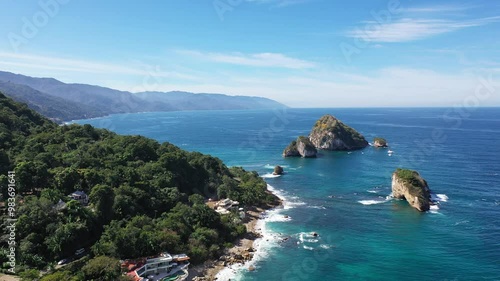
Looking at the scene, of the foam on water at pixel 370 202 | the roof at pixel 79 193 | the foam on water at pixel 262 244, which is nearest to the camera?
the foam on water at pixel 262 244

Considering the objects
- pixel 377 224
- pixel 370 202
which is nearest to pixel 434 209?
pixel 370 202

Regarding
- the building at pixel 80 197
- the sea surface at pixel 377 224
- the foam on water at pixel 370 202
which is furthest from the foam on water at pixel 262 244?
the building at pixel 80 197

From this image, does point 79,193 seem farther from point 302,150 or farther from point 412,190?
point 302,150

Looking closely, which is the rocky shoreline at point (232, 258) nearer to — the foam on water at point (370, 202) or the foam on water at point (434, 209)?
the foam on water at point (370, 202)

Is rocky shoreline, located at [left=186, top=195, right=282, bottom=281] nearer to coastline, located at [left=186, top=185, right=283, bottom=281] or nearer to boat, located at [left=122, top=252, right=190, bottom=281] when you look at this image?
coastline, located at [left=186, top=185, right=283, bottom=281]

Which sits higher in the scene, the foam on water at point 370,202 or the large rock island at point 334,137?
the large rock island at point 334,137

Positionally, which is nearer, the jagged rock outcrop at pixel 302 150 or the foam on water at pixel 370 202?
the foam on water at pixel 370 202

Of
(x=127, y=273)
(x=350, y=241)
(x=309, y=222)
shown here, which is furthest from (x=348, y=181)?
(x=127, y=273)

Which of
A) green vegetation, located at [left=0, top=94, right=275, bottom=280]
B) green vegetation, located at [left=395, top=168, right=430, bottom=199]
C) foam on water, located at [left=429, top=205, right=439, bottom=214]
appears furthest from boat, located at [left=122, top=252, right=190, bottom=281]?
green vegetation, located at [left=395, top=168, right=430, bottom=199]
